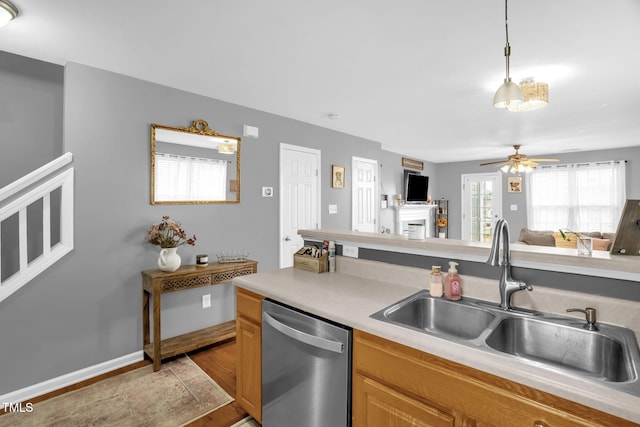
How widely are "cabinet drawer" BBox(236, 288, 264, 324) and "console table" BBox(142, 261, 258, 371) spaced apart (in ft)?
3.32

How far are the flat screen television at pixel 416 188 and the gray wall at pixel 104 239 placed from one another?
4.56m

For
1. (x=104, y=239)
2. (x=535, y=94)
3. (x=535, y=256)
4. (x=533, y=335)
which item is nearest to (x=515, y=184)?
(x=535, y=94)

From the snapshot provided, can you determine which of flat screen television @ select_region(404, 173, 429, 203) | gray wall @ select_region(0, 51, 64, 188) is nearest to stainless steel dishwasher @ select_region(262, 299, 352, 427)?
gray wall @ select_region(0, 51, 64, 188)

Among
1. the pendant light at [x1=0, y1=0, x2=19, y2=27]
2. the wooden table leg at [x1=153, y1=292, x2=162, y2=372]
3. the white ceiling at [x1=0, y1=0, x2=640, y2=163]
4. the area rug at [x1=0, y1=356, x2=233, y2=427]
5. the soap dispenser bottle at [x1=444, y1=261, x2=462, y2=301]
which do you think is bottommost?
the area rug at [x1=0, y1=356, x2=233, y2=427]

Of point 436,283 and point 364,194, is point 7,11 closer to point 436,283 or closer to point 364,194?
point 436,283

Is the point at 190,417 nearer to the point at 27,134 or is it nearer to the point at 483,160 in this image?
the point at 27,134

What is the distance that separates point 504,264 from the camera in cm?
145

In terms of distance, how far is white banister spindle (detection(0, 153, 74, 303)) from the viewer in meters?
2.17

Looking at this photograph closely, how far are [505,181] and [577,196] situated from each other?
137 cm

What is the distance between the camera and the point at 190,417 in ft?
6.72

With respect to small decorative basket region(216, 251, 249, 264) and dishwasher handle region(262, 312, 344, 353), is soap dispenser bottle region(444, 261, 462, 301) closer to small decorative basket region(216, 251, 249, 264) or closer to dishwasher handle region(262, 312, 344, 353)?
dishwasher handle region(262, 312, 344, 353)

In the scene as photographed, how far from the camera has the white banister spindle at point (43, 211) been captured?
2166mm

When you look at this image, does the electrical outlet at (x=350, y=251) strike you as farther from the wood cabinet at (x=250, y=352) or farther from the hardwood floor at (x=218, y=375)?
the hardwood floor at (x=218, y=375)

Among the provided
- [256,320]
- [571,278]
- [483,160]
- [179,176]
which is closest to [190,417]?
[256,320]
